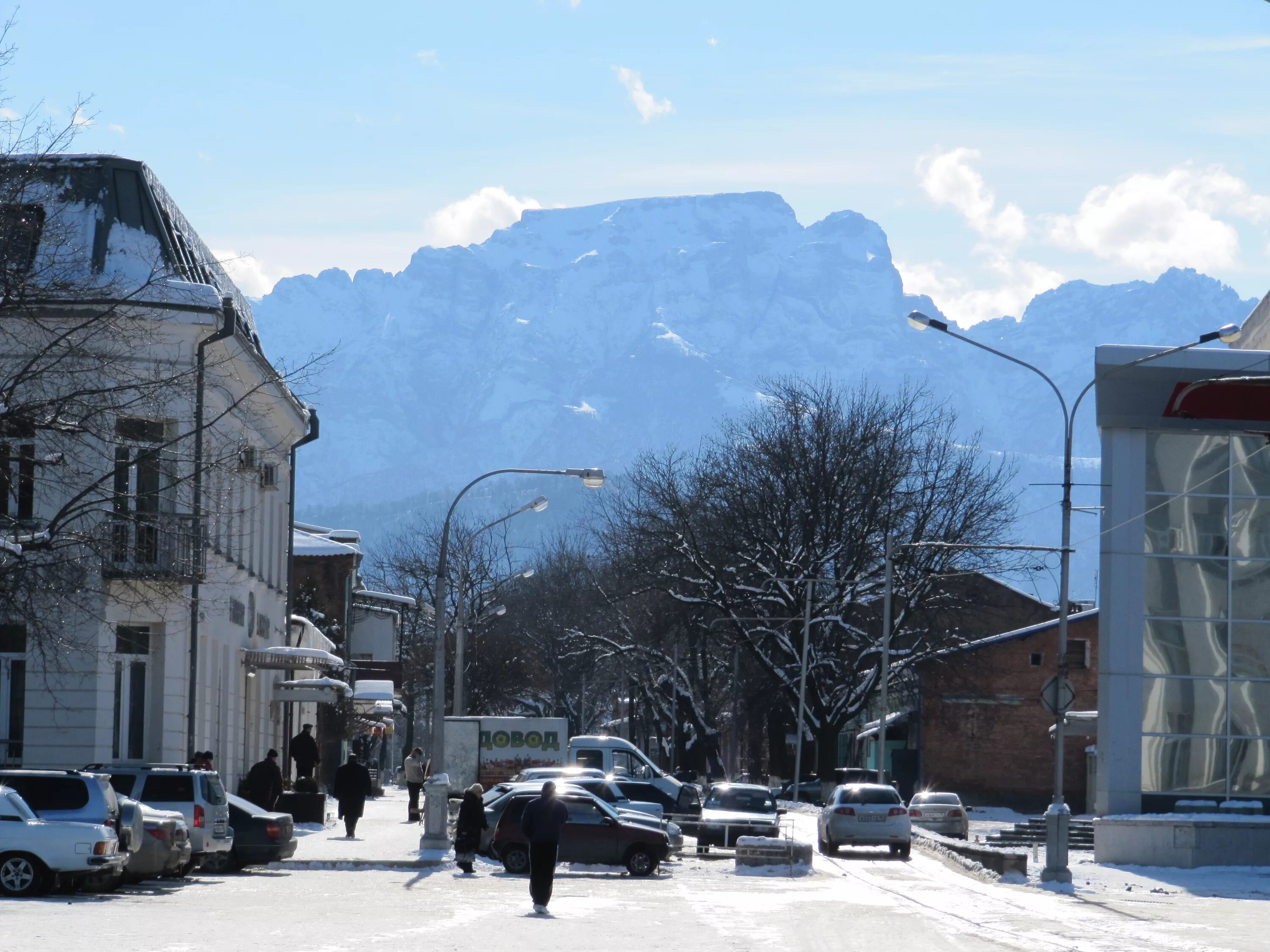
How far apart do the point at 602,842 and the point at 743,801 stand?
12089mm

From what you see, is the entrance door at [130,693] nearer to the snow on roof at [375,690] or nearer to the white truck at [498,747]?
the white truck at [498,747]

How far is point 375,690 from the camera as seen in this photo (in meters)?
64.7

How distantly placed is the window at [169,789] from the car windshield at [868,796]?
1733 centimetres

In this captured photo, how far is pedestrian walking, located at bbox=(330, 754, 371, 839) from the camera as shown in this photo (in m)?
33.7

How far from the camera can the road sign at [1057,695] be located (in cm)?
2817

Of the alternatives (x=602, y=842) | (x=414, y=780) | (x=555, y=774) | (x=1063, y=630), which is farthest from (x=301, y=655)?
(x=1063, y=630)

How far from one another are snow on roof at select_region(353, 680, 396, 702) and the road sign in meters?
36.8

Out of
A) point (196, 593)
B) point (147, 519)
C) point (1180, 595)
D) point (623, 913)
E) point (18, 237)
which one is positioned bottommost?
point (623, 913)

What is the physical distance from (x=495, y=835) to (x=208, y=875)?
5013 mm

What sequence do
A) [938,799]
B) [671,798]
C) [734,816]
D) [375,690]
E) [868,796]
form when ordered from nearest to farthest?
[734,816] → [868,796] → [671,798] → [938,799] → [375,690]

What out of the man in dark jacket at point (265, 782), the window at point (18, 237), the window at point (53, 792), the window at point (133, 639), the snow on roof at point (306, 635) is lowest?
the man in dark jacket at point (265, 782)

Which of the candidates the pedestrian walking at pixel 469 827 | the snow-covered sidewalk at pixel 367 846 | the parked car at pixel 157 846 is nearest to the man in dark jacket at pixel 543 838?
the parked car at pixel 157 846

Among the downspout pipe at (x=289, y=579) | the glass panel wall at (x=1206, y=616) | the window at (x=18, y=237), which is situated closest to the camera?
the window at (x=18, y=237)

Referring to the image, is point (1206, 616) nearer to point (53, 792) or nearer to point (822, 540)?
point (822, 540)
